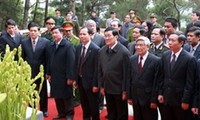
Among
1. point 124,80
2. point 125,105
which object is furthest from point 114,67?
point 125,105

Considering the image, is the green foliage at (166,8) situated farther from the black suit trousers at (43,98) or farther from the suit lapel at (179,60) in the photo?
the suit lapel at (179,60)

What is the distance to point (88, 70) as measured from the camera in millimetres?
4348

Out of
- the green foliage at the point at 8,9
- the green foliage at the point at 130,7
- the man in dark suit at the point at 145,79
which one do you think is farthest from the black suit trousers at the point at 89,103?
the green foliage at the point at 130,7

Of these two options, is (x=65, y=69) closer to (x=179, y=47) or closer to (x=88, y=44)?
(x=88, y=44)

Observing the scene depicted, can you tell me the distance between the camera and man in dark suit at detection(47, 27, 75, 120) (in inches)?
177

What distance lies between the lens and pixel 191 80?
3.33 metres

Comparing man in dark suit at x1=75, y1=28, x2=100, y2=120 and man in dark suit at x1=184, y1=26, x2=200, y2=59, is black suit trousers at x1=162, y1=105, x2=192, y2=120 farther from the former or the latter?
man in dark suit at x1=75, y1=28, x2=100, y2=120

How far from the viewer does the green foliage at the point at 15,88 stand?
1.29 metres

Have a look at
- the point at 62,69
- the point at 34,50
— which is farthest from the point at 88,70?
the point at 34,50

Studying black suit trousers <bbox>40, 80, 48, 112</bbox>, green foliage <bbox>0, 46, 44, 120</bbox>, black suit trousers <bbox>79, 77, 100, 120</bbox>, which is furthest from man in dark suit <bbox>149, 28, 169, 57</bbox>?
green foliage <bbox>0, 46, 44, 120</bbox>

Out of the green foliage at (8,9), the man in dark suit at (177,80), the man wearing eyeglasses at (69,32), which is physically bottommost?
the man in dark suit at (177,80)

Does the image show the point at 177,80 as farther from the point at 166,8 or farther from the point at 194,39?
the point at 166,8

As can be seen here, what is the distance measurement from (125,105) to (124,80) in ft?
1.29

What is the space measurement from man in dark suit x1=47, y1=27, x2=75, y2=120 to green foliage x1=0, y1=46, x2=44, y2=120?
10.3 feet
